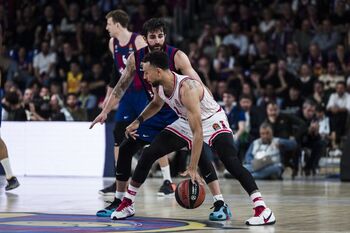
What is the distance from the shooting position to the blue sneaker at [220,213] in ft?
31.1

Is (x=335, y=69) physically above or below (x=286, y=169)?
above

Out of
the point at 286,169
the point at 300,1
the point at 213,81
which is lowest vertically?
the point at 286,169

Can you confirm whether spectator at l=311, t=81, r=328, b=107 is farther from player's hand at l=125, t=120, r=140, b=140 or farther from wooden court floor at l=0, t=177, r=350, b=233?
player's hand at l=125, t=120, r=140, b=140

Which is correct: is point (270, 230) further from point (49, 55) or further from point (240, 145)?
point (49, 55)

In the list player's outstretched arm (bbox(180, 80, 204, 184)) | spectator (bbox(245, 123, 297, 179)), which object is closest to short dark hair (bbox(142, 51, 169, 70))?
player's outstretched arm (bbox(180, 80, 204, 184))

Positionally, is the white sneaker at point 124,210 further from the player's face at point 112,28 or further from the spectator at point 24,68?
the spectator at point 24,68

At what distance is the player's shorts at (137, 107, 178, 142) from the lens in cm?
1014

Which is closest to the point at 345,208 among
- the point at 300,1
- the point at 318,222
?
the point at 318,222

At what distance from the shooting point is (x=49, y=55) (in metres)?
24.6

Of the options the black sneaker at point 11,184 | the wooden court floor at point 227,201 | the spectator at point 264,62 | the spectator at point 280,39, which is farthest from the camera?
the spectator at point 280,39

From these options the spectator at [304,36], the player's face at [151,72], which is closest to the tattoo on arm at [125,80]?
the player's face at [151,72]

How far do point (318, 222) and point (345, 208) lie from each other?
180 centimetres

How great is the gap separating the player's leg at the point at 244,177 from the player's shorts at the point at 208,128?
52mm

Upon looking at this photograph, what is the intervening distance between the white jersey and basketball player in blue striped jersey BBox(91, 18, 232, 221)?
1.57 ft
